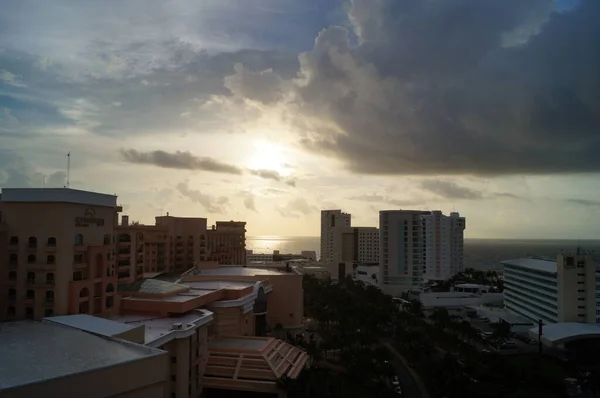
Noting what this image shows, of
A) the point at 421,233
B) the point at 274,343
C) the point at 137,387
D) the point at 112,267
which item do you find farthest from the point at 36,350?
the point at 421,233

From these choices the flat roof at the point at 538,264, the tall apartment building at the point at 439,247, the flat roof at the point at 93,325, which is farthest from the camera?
the tall apartment building at the point at 439,247

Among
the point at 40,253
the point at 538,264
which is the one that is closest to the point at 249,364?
the point at 40,253

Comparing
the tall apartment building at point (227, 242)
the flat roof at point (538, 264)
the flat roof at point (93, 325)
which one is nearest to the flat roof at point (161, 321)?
the flat roof at point (93, 325)

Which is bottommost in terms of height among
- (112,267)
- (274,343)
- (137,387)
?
(274,343)

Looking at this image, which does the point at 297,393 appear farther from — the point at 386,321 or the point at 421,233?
the point at 421,233

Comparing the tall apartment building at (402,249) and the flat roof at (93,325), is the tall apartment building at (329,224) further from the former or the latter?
the flat roof at (93,325)

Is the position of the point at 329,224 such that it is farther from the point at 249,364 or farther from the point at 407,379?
the point at 249,364
